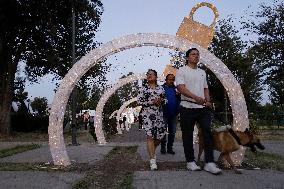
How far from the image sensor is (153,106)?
813 centimetres

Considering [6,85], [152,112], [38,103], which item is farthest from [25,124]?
[38,103]

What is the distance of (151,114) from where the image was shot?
8094mm

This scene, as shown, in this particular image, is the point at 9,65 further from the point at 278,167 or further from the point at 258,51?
the point at 278,167

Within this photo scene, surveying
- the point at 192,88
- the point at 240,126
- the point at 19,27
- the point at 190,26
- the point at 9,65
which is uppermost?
the point at 19,27

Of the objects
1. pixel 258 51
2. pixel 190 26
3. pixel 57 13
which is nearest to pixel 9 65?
pixel 57 13

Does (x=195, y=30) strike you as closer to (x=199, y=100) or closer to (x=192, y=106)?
(x=192, y=106)

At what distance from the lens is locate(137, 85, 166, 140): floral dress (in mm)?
8016

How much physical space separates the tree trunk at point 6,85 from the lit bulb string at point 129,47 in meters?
21.1

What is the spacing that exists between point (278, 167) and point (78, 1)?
75.7ft

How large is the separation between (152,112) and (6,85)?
2282cm

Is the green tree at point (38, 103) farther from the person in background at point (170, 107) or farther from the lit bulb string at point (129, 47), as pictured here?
the lit bulb string at point (129, 47)

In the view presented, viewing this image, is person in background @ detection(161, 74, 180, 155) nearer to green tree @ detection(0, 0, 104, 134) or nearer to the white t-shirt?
the white t-shirt

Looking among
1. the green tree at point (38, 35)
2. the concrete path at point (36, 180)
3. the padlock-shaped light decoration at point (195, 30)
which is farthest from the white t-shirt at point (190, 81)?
the green tree at point (38, 35)

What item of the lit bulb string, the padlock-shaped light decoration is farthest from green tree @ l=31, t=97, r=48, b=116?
the lit bulb string
